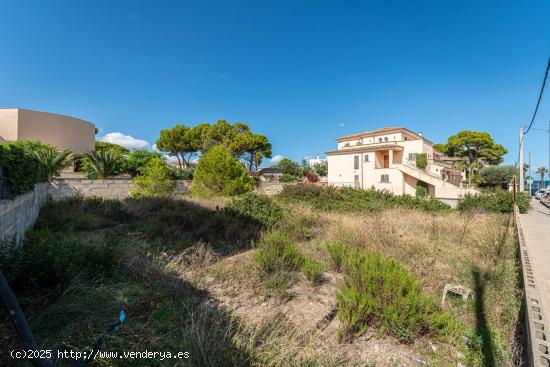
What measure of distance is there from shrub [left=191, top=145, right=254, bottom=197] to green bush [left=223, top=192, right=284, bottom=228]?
21.5 feet

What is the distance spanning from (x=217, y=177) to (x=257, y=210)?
7587 mm

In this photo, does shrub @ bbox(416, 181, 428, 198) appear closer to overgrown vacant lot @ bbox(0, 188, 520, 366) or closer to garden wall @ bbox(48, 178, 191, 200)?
overgrown vacant lot @ bbox(0, 188, 520, 366)

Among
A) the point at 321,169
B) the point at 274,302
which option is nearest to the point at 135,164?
the point at 274,302

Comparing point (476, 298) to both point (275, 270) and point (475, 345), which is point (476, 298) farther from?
point (275, 270)

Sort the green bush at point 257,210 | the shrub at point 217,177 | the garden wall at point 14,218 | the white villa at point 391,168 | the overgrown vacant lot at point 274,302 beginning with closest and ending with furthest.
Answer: the overgrown vacant lot at point 274,302, the garden wall at point 14,218, the green bush at point 257,210, the shrub at point 217,177, the white villa at point 391,168

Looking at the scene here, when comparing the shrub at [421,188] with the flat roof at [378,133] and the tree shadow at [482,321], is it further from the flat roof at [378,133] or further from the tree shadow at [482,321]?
the tree shadow at [482,321]

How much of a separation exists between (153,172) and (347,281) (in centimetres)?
1633

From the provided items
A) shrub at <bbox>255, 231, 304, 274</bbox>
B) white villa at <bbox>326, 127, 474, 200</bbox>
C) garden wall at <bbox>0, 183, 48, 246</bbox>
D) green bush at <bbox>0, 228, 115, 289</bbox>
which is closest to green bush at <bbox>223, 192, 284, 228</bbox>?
shrub at <bbox>255, 231, 304, 274</bbox>

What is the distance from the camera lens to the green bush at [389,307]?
292 cm

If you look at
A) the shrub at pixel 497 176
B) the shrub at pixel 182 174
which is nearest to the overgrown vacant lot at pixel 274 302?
the shrub at pixel 182 174

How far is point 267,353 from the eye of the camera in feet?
7.54

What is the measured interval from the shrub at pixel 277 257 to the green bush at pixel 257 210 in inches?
105

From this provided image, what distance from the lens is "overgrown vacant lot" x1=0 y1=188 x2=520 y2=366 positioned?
2447mm

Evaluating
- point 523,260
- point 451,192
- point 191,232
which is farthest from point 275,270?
point 451,192
